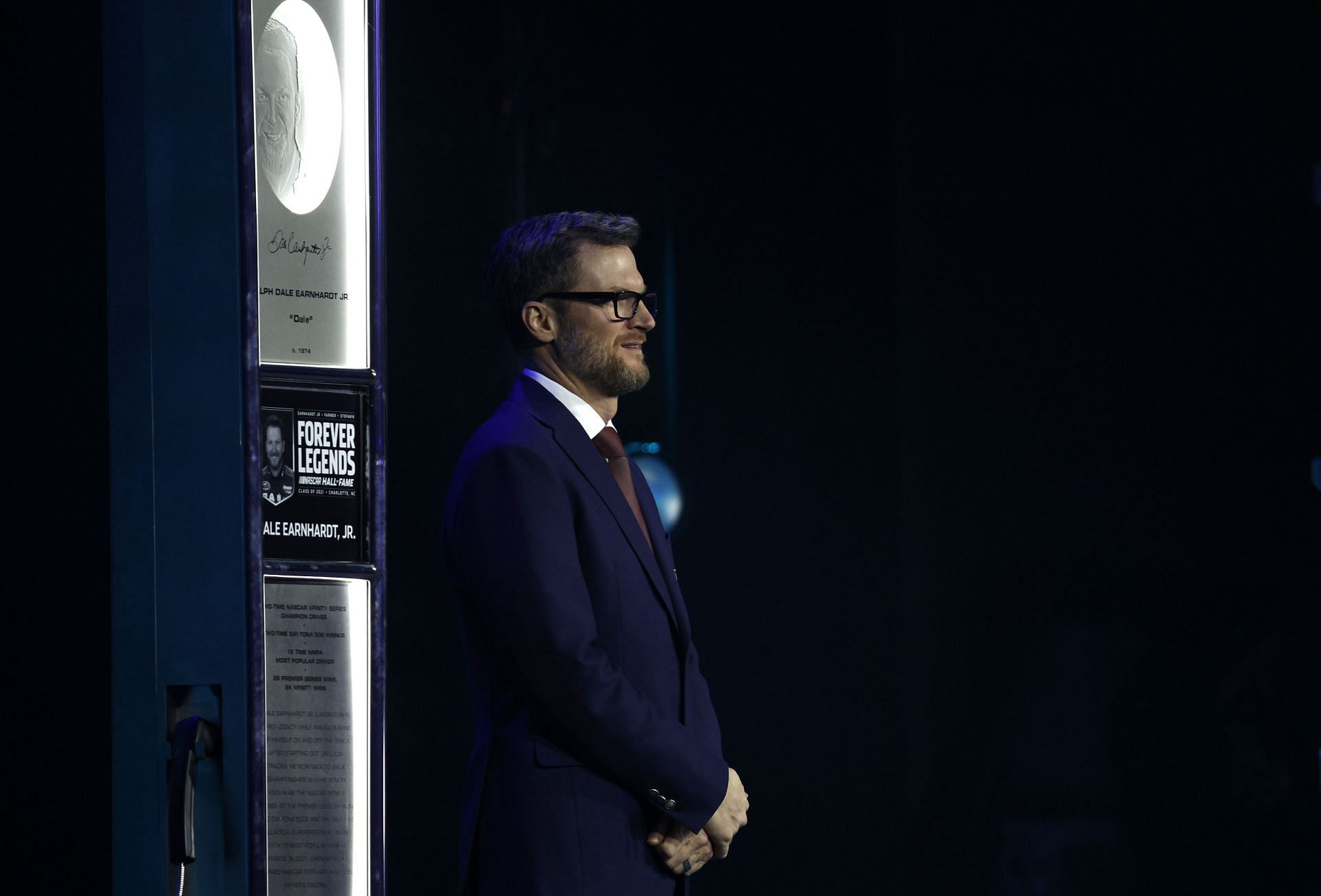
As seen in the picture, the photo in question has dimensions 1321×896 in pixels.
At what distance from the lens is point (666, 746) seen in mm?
2141

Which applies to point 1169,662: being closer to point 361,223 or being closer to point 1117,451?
point 1117,451

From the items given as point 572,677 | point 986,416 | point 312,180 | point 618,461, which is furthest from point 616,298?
point 986,416

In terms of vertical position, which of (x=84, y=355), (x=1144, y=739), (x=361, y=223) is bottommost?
(x=1144, y=739)

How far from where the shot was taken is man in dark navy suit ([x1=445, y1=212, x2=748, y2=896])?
6.98 ft

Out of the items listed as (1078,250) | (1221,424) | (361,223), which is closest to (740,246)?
(1078,250)

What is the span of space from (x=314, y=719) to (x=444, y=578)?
Answer: 1.10 metres

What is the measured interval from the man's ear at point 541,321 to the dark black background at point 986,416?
842 mm

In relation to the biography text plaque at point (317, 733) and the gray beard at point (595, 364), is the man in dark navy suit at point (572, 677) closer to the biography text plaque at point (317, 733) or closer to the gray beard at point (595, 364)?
Result: the gray beard at point (595, 364)

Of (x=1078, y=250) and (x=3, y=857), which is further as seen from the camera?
(x=1078, y=250)

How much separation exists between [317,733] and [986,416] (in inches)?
81.6

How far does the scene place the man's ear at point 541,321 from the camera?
2.47 m

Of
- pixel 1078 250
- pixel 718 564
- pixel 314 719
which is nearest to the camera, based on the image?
pixel 314 719

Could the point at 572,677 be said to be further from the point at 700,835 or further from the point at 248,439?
the point at 248,439
